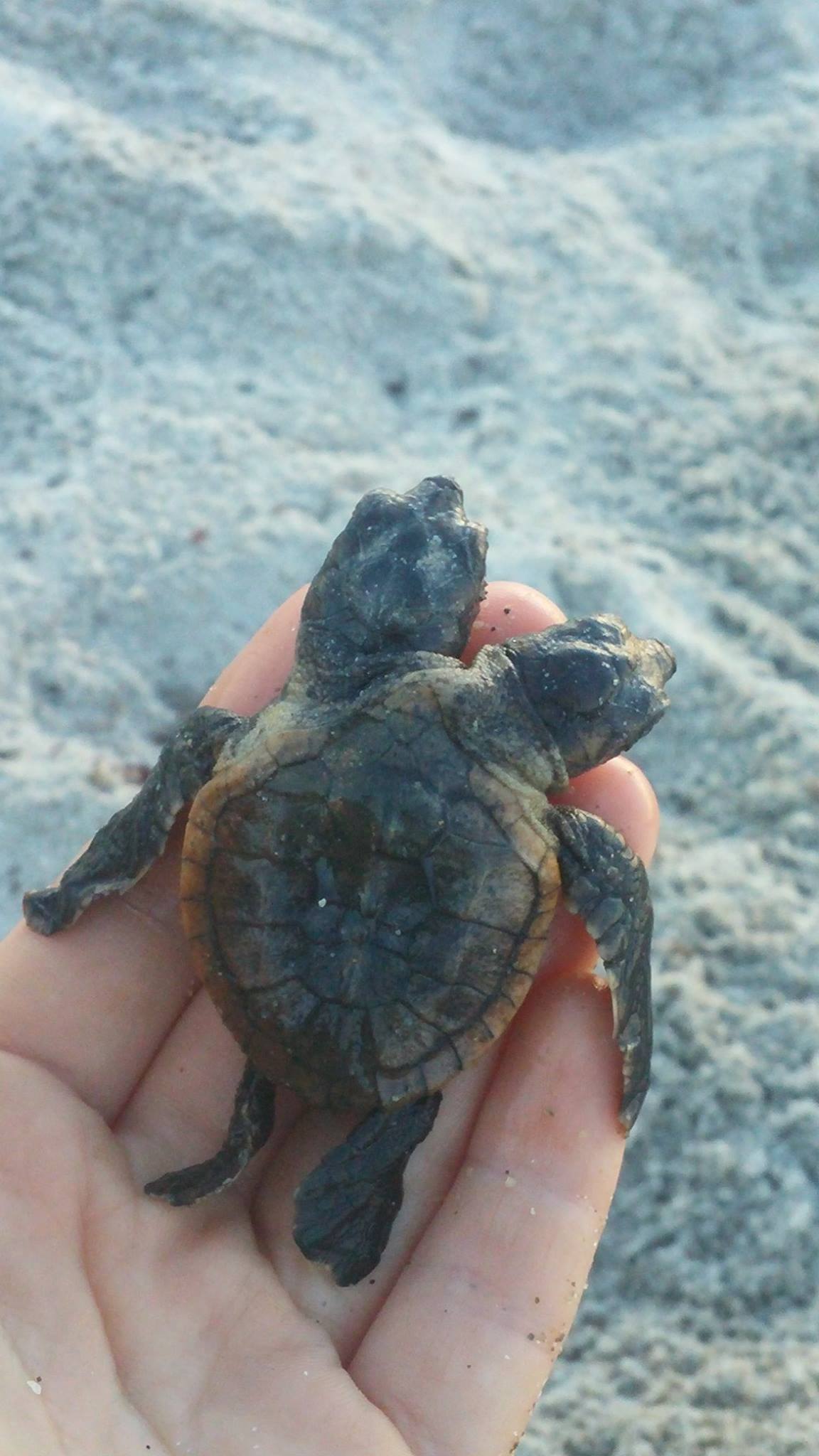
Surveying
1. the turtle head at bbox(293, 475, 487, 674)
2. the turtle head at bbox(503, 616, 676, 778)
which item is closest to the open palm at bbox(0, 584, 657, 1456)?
the turtle head at bbox(503, 616, 676, 778)

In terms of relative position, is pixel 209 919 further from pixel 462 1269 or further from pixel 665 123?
pixel 665 123

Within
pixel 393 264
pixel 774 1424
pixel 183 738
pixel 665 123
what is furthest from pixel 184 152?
pixel 774 1424

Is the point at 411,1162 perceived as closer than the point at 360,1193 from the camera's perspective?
No

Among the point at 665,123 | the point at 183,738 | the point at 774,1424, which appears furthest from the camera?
the point at 665,123

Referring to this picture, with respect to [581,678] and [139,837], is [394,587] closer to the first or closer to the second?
[581,678]

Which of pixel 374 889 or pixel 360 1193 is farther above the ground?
pixel 374 889

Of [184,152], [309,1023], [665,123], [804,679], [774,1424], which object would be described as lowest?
[774,1424]

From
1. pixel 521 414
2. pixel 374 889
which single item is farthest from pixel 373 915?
pixel 521 414

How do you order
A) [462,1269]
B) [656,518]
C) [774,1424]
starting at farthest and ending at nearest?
1. [656,518]
2. [774,1424]
3. [462,1269]
